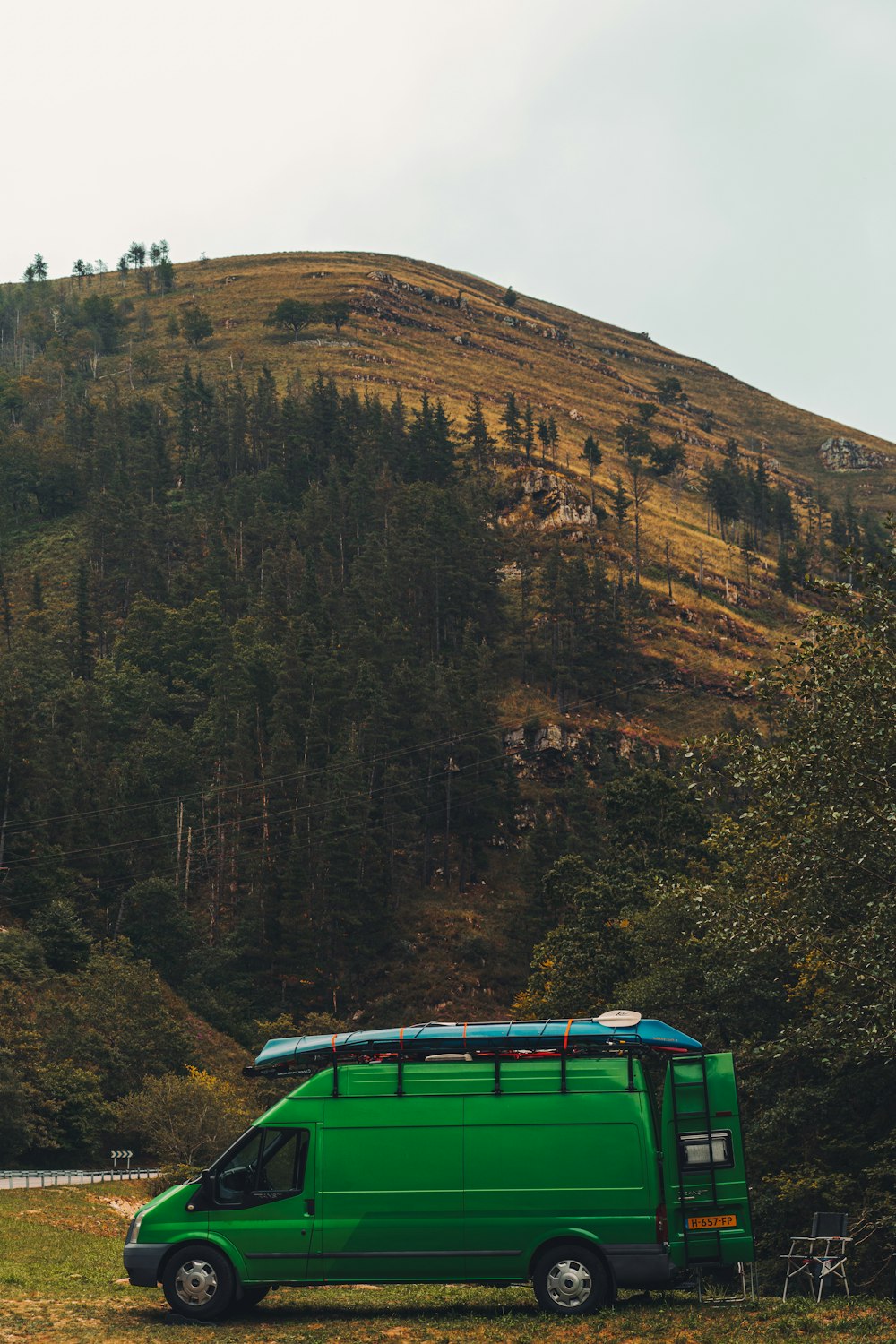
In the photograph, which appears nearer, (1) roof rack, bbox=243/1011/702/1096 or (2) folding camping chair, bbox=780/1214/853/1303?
(1) roof rack, bbox=243/1011/702/1096

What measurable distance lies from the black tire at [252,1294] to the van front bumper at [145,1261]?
1.15 meters

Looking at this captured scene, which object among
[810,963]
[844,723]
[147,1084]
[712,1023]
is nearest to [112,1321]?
[844,723]

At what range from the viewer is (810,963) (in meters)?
29.8

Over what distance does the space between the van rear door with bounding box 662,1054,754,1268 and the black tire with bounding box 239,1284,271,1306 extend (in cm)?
538

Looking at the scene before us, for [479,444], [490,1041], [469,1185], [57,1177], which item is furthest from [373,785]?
[469,1185]

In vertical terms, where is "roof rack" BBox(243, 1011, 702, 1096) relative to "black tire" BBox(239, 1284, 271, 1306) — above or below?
above

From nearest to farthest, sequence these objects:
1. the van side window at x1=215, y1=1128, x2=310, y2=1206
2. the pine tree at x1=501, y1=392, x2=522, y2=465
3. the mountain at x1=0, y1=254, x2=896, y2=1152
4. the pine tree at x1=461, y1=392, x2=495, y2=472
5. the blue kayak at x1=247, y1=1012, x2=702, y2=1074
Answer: the van side window at x1=215, y1=1128, x2=310, y2=1206 < the blue kayak at x1=247, y1=1012, x2=702, y2=1074 < the mountain at x1=0, y1=254, x2=896, y2=1152 < the pine tree at x1=461, y1=392, x2=495, y2=472 < the pine tree at x1=501, y1=392, x2=522, y2=465

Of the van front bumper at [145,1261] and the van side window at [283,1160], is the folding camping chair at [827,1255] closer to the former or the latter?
the van side window at [283,1160]

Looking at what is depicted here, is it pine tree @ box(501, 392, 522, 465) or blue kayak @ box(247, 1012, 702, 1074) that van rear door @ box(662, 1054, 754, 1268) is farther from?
pine tree @ box(501, 392, 522, 465)

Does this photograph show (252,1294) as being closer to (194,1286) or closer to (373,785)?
(194,1286)

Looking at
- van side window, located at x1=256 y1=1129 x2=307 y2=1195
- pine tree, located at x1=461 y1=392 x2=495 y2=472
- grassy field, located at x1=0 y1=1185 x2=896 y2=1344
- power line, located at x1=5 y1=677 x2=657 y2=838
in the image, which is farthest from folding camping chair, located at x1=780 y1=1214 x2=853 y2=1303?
pine tree, located at x1=461 y1=392 x2=495 y2=472

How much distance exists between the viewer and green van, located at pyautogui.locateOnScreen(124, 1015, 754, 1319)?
1652 centimetres

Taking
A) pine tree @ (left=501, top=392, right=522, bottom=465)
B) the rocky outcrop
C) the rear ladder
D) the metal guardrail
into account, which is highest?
pine tree @ (left=501, top=392, right=522, bottom=465)

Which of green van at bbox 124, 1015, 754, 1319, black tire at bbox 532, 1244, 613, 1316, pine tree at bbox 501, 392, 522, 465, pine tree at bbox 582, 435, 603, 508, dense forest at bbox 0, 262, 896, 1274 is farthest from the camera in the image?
pine tree at bbox 582, 435, 603, 508
